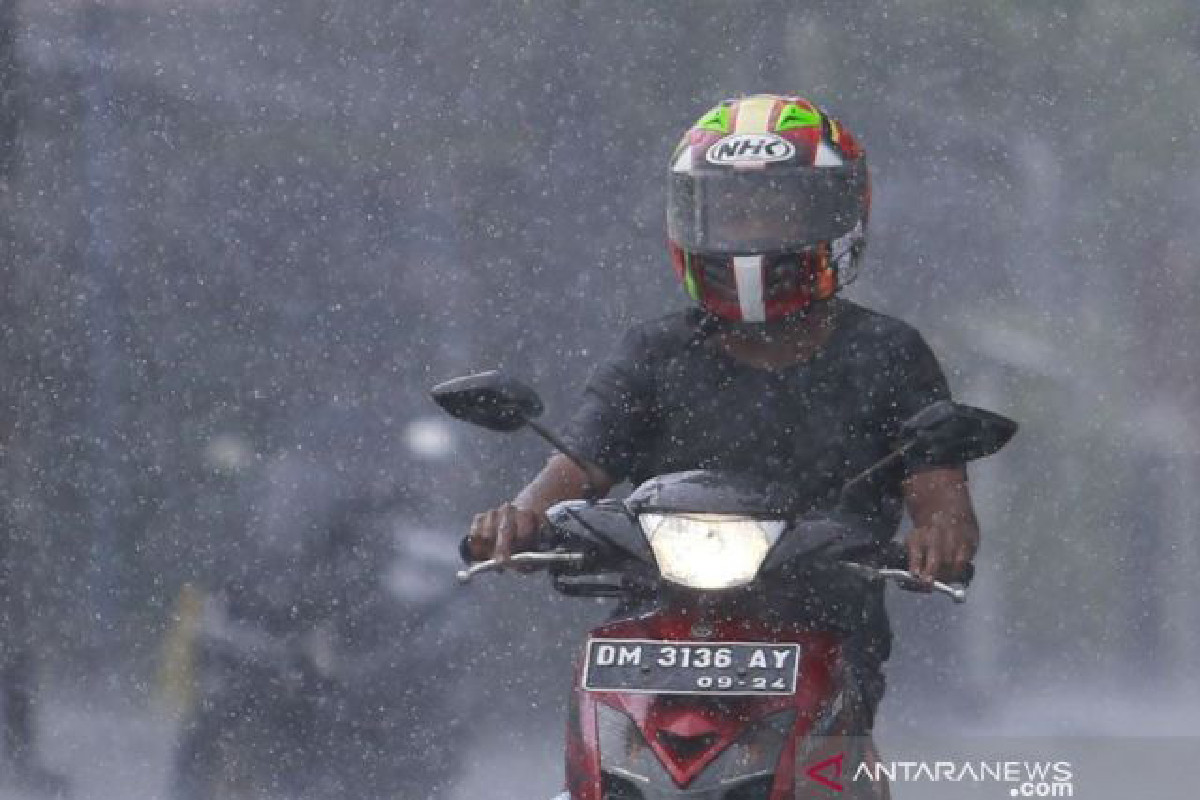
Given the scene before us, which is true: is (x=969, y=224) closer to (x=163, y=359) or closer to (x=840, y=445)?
(x=163, y=359)

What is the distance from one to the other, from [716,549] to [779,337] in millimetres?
1261

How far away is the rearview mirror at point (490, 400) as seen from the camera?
5395 mm

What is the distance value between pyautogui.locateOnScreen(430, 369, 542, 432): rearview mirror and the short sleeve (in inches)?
35.7

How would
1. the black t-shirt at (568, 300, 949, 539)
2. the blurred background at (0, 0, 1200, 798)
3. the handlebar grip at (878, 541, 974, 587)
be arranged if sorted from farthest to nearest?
the blurred background at (0, 0, 1200, 798), the black t-shirt at (568, 300, 949, 539), the handlebar grip at (878, 541, 974, 587)

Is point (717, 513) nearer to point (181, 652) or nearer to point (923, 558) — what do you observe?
point (923, 558)

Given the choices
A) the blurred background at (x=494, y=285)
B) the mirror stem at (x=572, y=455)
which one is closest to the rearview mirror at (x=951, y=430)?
the mirror stem at (x=572, y=455)

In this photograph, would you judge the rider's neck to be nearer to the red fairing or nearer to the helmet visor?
the helmet visor

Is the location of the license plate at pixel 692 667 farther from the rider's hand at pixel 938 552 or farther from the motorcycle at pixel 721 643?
the rider's hand at pixel 938 552

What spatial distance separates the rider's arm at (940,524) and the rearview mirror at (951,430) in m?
0.26

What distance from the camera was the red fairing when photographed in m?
5.25

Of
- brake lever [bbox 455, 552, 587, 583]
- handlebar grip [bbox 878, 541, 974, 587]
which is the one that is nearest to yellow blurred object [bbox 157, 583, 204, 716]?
brake lever [bbox 455, 552, 587, 583]

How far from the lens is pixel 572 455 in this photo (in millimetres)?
5695

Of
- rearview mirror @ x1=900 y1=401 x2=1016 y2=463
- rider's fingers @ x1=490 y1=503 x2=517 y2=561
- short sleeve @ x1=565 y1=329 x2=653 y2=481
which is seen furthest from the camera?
short sleeve @ x1=565 y1=329 x2=653 y2=481

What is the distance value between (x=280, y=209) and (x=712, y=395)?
627 cm
